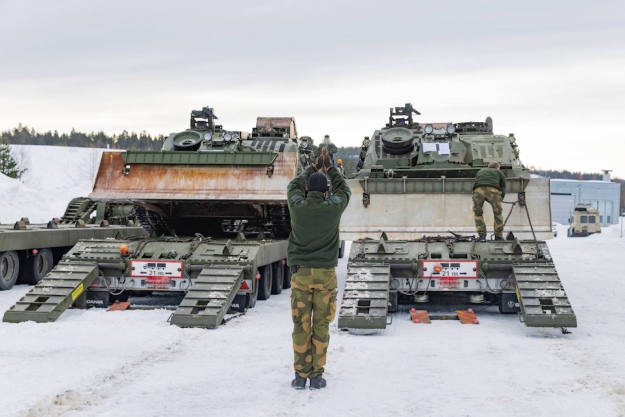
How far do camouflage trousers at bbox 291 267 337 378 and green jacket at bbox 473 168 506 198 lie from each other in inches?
236

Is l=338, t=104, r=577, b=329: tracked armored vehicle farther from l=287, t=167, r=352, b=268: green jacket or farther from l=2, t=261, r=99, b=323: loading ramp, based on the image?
l=2, t=261, r=99, b=323: loading ramp

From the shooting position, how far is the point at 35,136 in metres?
152

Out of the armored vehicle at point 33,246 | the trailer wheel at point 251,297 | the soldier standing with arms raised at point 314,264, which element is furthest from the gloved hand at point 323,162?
the armored vehicle at point 33,246

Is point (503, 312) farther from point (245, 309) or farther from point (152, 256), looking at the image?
point (152, 256)

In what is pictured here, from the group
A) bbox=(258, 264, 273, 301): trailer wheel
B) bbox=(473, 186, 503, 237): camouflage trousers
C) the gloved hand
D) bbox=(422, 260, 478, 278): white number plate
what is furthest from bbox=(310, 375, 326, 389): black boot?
bbox=(473, 186, 503, 237): camouflage trousers

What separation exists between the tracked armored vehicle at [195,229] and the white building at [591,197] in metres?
84.7

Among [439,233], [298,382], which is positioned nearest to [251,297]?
[439,233]

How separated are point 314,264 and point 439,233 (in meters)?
6.65

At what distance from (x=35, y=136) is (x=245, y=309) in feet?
494

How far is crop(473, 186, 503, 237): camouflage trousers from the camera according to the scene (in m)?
12.3

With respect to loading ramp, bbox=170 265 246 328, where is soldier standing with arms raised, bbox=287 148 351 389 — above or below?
above

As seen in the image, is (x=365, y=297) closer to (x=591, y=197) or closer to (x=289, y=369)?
(x=289, y=369)

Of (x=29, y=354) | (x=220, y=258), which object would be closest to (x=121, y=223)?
(x=220, y=258)

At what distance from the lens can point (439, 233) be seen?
1318 centimetres
